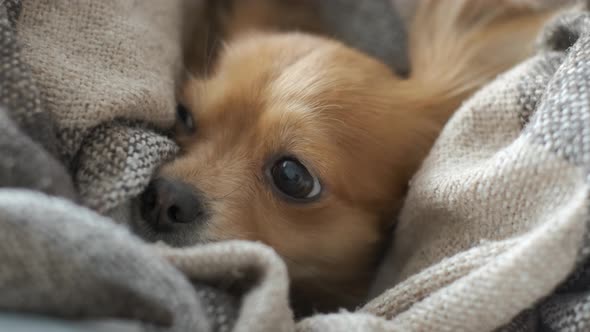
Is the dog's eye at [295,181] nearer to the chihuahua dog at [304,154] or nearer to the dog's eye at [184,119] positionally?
the chihuahua dog at [304,154]

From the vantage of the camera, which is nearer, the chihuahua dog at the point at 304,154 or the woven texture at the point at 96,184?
the woven texture at the point at 96,184

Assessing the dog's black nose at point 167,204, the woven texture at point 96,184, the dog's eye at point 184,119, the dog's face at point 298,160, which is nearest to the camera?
the woven texture at point 96,184

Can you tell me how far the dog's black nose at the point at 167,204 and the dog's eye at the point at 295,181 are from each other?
0.18 metres

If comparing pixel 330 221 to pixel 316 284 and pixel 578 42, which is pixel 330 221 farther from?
pixel 578 42

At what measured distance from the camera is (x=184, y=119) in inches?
55.1

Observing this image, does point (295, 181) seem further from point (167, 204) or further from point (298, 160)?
point (167, 204)

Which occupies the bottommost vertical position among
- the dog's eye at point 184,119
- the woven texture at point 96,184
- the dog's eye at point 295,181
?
the woven texture at point 96,184

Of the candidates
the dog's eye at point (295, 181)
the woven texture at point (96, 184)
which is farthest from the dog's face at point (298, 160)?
the woven texture at point (96, 184)

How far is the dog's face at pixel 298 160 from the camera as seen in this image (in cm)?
119

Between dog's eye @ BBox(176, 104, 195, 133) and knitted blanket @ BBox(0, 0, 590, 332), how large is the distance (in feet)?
0.56

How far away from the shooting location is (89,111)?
0.98 meters

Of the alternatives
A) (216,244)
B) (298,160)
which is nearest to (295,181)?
(298,160)

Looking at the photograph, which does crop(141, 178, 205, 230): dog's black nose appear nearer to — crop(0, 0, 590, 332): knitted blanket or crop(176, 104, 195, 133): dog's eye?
crop(0, 0, 590, 332): knitted blanket

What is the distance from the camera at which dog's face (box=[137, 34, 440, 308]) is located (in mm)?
1192
